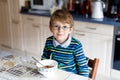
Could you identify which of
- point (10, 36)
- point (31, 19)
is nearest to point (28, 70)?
point (31, 19)

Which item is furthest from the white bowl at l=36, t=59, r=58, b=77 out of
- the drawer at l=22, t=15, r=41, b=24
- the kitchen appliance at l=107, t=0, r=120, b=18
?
the drawer at l=22, t=15, r=41, b=24

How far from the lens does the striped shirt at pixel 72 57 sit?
4.12ft

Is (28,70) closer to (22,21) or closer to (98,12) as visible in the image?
(98,12)

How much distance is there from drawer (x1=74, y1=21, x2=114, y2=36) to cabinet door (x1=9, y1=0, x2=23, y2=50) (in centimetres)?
121

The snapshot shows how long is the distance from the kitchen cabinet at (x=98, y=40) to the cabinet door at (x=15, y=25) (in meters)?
1.20

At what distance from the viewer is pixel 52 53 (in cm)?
133

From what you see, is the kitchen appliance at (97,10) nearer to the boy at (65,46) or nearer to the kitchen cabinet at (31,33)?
the kitchen cabinet at (31,33)

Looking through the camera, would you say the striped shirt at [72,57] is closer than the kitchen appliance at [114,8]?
Yes

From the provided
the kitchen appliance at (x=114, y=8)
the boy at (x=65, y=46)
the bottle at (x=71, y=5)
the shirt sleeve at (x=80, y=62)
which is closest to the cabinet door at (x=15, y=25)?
the bottle at (x=71, y=5)

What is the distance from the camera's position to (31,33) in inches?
126

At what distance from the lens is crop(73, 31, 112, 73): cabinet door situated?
2375 mm

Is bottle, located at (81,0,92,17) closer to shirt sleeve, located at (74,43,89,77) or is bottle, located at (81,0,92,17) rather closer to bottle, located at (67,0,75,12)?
bottle, located at (67,0,75,12)

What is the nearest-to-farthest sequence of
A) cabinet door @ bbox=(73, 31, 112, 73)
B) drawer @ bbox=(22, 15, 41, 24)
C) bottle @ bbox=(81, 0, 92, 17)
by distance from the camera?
cabinet door @ bbox=(73, 31, 112, 73) < bottle @ bbox=(81, 0, 92, 17) < drawer @ bbox=(22, 15, 41, 24)

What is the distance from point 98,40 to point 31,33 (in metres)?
1.25
